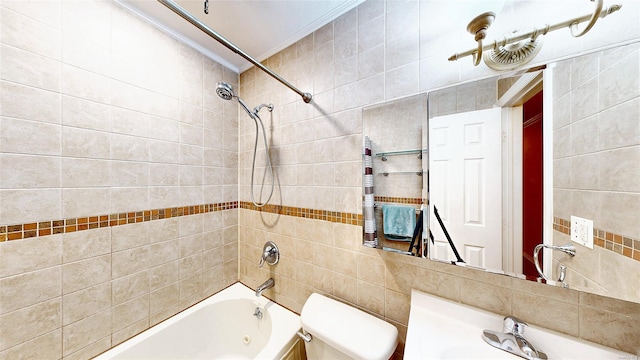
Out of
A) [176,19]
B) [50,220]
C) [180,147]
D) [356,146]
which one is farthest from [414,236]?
[176,19]

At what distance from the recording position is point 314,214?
1303 millimetres

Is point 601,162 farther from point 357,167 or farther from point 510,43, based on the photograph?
point 357,167

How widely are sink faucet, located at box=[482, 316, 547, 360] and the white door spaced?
200 millimetres

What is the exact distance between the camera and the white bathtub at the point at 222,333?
45.4 inches

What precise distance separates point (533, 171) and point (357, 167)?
69 cm

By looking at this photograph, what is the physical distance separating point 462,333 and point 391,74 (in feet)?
3.92

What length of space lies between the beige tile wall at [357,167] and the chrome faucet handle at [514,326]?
0.22ft

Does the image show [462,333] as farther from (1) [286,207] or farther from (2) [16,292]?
(2) [16,292]

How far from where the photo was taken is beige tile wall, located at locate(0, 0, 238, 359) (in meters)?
0.87

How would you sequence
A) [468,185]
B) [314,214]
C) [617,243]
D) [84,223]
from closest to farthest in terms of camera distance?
[617,243] < [468,185] < [84,223] < [314,214]

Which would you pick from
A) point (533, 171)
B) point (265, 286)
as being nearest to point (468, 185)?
point (533, 171)

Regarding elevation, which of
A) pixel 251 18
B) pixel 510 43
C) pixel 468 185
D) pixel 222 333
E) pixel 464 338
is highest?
pixel 251 18

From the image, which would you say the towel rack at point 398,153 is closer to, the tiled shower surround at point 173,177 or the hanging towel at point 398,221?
the tiled shower surround at point 173,177

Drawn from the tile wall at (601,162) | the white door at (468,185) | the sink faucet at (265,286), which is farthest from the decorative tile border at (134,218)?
the tile wall at (601,162)
